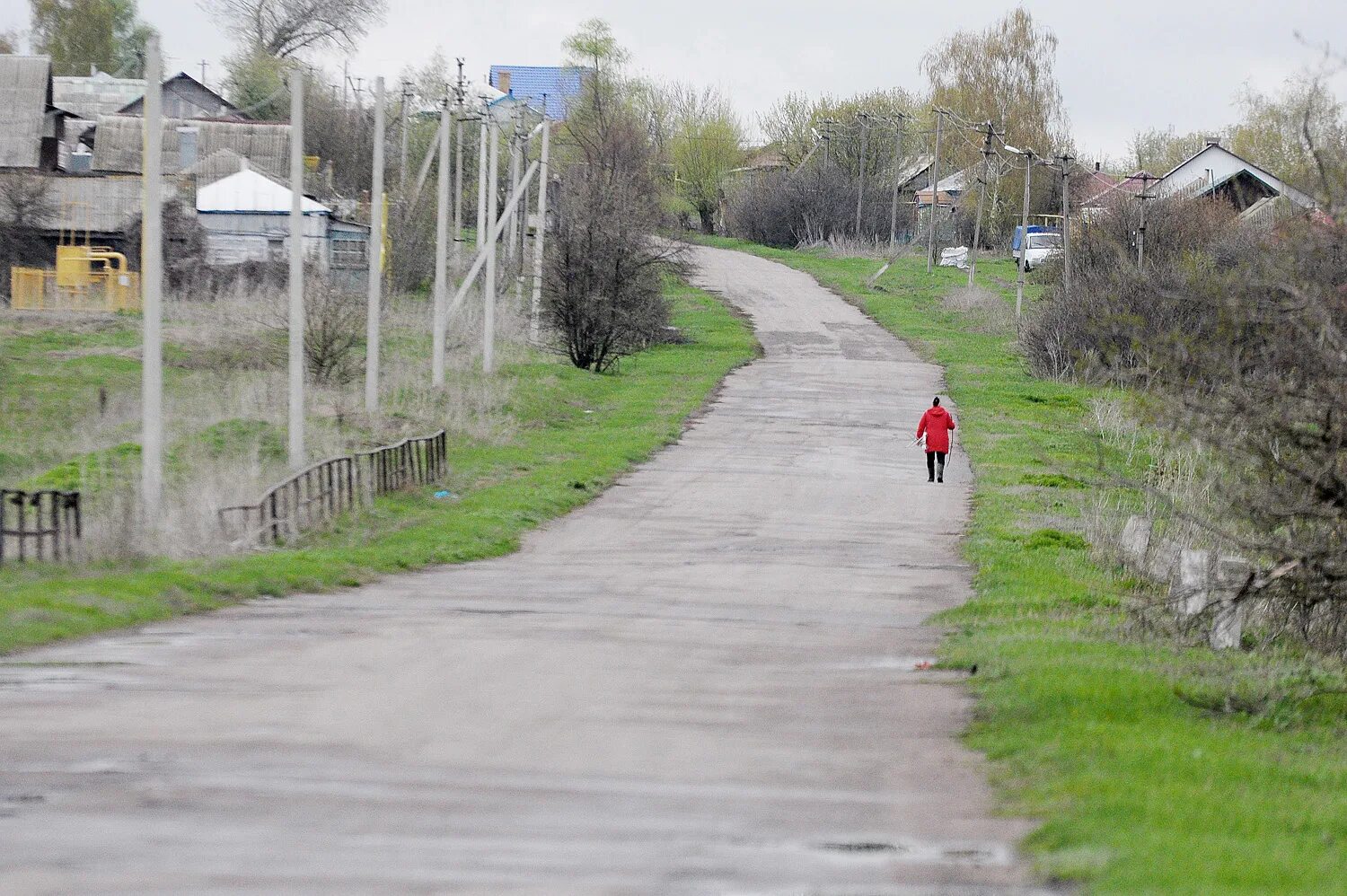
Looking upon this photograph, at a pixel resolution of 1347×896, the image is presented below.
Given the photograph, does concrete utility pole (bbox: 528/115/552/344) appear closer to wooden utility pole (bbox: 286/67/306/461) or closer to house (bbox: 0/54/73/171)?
wooden utility pole (bbox: 286/67/306/461)

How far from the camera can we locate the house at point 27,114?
64.6m

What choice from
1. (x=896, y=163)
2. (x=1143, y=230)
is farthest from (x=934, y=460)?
(x=896, y=163)

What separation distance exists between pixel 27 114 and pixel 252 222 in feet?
45.6

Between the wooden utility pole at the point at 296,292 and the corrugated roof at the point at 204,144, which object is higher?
the corrugated roof at the point at 204,144

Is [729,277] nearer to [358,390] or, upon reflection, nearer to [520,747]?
[358,390]

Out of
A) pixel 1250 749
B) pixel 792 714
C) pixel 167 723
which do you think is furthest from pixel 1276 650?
pixel 167 723

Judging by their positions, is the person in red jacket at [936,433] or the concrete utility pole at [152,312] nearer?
the concrete utility pole at [152,312]

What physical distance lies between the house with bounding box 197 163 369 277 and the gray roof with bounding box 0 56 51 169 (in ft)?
32.1

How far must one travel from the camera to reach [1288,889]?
605cm

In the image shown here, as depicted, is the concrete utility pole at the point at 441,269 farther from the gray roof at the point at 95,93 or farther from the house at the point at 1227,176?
the gray roof at the point at 95,93

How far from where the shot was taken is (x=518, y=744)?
28.6 feet

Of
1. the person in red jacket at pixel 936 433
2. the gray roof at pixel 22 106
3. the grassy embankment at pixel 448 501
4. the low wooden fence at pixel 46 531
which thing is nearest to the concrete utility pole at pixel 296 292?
the grassy embankment at pixel 448 501

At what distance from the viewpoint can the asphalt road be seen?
6.55 m

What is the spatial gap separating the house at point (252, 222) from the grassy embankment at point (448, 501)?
15.5m
